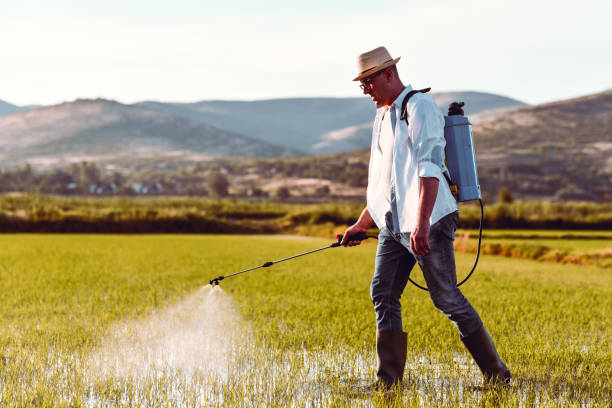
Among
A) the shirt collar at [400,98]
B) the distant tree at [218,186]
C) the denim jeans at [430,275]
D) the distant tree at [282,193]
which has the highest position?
the shirt collar at [400,98]

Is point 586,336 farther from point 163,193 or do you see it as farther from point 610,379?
point 163,193

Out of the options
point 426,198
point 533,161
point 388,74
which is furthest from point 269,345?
point 533,161

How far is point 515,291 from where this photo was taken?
10.6 metres

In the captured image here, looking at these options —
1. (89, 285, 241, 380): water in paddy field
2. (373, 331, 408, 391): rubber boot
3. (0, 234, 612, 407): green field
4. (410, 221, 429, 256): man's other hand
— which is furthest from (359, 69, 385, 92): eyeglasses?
(89, 285, 241, 380): water in paddy field

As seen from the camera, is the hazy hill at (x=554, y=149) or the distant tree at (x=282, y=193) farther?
the hazy hill at (x=554, y=149)

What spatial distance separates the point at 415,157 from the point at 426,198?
1.00ft

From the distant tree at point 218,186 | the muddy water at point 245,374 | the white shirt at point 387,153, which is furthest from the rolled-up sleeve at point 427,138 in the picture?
the distant tree at point 218,186

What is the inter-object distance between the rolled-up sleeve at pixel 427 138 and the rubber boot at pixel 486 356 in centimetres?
109

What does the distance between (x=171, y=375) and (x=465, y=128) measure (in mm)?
A: 2634

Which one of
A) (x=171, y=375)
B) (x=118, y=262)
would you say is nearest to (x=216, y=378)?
(x=171, y=375)

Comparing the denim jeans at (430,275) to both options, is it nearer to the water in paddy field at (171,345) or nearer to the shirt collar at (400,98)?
the shirt collar at (400,98)

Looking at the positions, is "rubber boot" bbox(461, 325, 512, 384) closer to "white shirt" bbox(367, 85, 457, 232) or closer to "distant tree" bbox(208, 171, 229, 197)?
"white shirt" bbox(367, 85, 457, 232)

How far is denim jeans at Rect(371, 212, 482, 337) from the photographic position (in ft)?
13.5

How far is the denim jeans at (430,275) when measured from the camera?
4.11m
